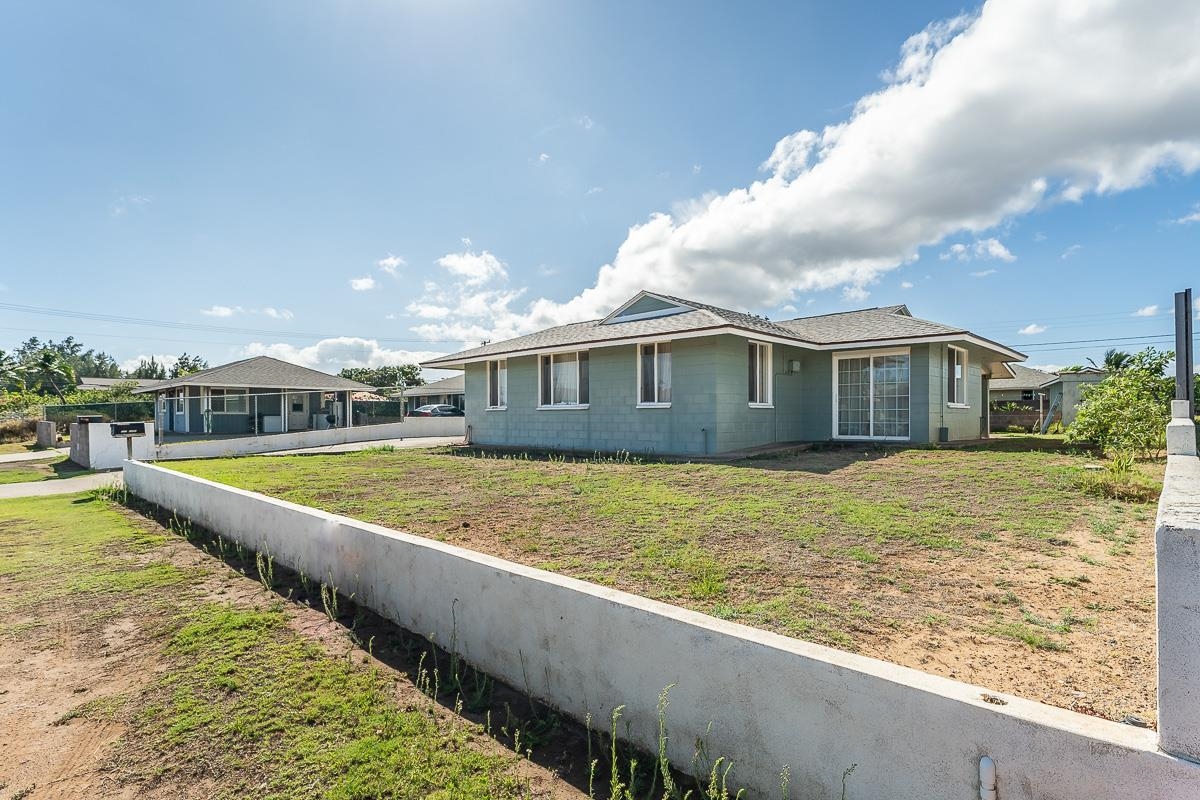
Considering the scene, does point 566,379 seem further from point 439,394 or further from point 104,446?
point 439,394

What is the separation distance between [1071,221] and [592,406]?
64.3 feet

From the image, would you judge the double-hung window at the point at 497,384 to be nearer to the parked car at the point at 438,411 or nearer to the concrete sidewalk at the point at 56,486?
the concrete sidewalk at the point at 56,486

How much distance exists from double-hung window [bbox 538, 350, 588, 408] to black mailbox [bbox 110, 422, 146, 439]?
34.9 ft

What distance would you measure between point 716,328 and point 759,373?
2.70m

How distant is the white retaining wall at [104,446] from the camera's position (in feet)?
48.8

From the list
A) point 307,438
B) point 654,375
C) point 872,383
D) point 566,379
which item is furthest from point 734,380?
point 307,438

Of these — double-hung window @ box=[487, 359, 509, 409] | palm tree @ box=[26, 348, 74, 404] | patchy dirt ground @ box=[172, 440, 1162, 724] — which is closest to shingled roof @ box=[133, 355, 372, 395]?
palm tree @ box=[26, 348, 74, 404]

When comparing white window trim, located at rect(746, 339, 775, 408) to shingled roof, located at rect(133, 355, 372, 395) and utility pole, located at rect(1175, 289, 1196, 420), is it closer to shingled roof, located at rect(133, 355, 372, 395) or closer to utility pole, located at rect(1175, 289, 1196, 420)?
utility pole, located at rect(1175, 289, 1196, 420)

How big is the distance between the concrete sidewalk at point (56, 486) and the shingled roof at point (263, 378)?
1467 cm

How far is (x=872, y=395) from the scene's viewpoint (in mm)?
13656

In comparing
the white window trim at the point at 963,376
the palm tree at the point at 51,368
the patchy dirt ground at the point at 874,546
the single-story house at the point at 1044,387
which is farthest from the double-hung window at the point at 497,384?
the palm tree at the point at 51,368

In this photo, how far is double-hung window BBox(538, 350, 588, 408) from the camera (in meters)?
14.6

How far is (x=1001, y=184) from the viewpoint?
16281 millimetres

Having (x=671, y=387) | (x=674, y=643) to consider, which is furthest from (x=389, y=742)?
(x=671, y=387)
